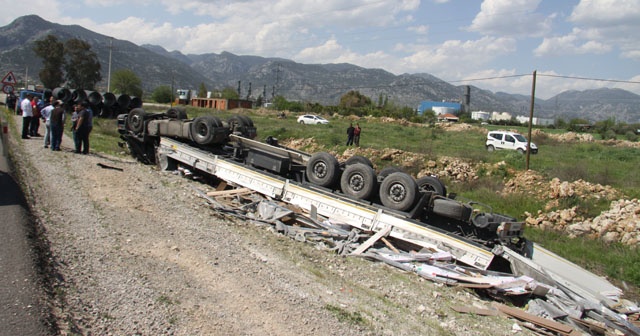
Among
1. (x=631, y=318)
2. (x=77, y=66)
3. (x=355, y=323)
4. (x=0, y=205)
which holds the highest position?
(x=77, y=66)

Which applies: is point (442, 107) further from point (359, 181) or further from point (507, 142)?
point (359, 181)

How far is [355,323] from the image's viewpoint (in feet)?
15.5

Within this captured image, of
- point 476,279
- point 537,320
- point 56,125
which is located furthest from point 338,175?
point 56,125

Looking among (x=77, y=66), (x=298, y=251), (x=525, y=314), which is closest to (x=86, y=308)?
(x=298, y=251)

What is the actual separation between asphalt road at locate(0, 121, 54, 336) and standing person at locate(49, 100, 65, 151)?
229 inches

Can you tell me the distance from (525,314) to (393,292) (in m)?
1.66

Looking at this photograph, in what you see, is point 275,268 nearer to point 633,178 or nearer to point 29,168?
point 29,168

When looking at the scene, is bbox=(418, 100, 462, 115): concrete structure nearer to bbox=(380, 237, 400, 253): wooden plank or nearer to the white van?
the white van

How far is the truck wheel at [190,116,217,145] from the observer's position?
1086cm

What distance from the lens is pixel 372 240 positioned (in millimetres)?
7812

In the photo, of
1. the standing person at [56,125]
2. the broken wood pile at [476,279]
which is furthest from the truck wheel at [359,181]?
the standing person at [56,125]

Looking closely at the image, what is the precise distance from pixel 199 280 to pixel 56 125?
29.1 feet

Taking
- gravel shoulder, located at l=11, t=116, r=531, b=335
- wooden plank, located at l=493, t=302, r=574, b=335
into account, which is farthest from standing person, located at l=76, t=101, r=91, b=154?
wooden plank, located at l=493, t=302, r=574, b=335

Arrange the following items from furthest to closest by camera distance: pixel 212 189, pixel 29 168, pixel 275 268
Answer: pixel 212 189 < pixel 29 168 < pixel 275 268
